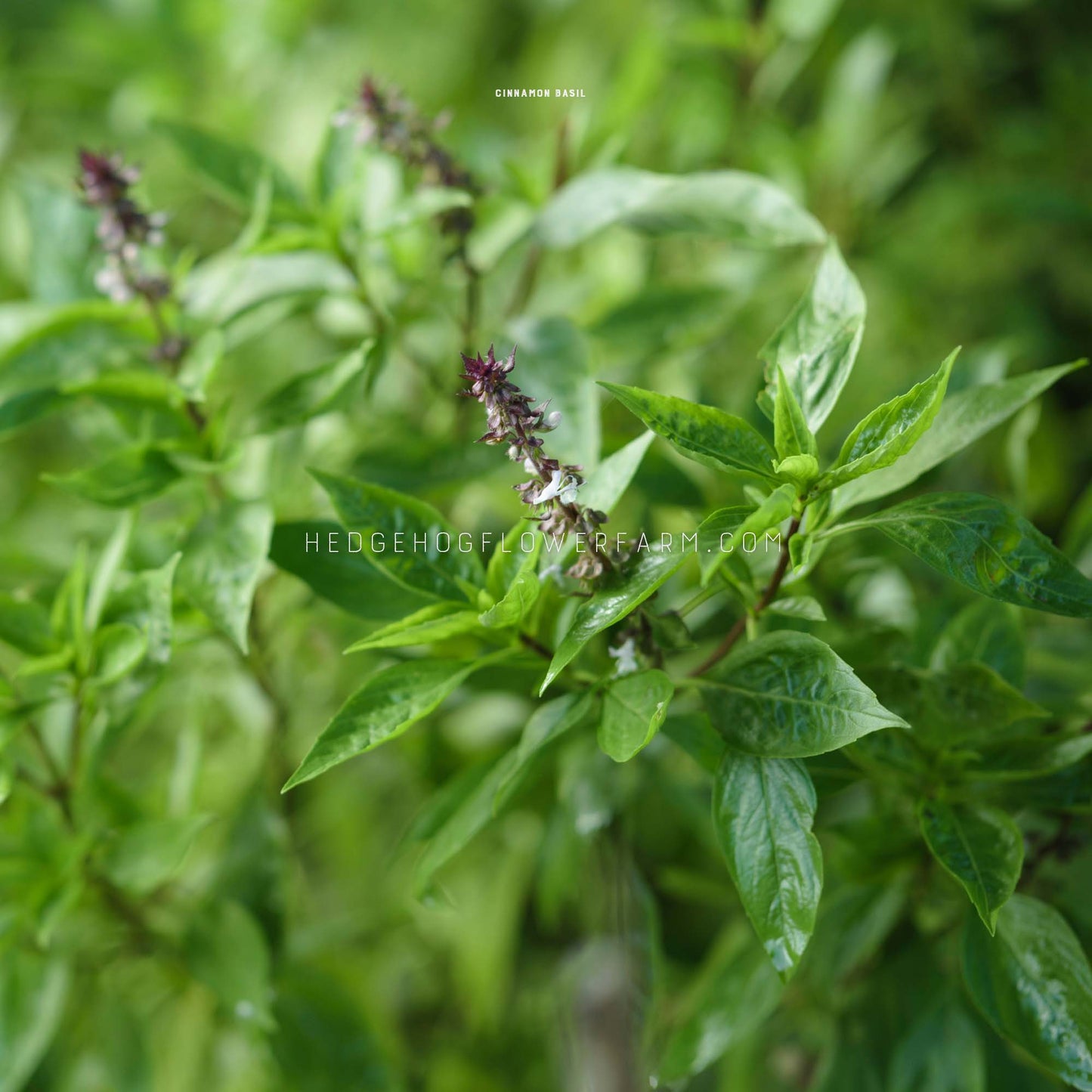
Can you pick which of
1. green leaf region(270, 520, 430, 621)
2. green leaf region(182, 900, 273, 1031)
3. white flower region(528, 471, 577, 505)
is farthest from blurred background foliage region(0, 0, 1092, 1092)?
white flower region(528, 471, 577, 505)

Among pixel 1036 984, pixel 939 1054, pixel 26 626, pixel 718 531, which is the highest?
pixel 718 531

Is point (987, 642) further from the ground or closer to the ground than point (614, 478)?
closer to the ground

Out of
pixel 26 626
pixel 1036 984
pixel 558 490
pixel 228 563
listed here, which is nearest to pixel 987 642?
pixel 1036 984

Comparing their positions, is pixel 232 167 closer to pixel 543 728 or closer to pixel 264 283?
pixel 264 283

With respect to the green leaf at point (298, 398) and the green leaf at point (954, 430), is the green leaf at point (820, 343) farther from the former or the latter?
the green leaf at point (298, 398)

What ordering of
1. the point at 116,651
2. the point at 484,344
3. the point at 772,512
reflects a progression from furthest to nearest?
1. the point at 484,344
2. the point at 116,651
3. the point at 772,512

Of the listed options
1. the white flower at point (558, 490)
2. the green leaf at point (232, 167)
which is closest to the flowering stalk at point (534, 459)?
the white flower at point (558, 490)

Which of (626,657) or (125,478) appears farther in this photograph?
(125,478)

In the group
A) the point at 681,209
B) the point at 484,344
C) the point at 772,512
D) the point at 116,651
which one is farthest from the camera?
the point at 484,344

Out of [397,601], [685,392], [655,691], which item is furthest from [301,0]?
[655,691]
